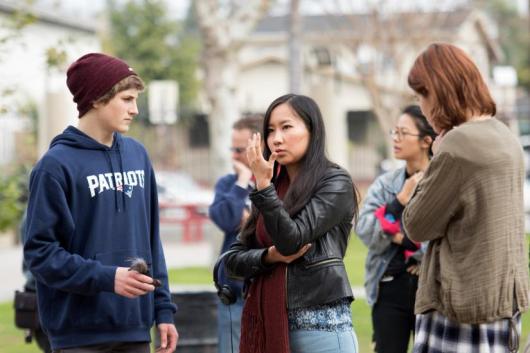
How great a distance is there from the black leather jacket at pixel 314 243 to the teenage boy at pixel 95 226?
0.47 m

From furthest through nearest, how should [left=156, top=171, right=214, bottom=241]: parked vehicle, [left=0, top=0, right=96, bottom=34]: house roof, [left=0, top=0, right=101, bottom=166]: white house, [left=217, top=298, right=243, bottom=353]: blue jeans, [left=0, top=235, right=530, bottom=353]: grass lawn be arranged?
1. [left=0, top=0, right=96, bottom=34]: house roof
2. [left=156, top=171, right=214, bottom=241]: parked vehicle
3. [left=0, top=0, right=101, bottom=166]: white house
4. [left=0, top=235, right=530, bottom=353]: grass lawn
5. [left=217, top=298, right=243, bottom=353]: blue jeans

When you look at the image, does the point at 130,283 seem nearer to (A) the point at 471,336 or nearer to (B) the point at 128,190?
(B) the point at 128,190

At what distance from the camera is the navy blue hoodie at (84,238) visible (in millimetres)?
4418

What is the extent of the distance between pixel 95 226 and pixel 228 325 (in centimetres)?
241

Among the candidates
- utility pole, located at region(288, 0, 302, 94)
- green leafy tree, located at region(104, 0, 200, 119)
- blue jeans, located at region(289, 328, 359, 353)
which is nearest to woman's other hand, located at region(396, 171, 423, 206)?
blue jeans, located at region(289, 328, 359, 353)

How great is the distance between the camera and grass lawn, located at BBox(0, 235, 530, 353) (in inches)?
395

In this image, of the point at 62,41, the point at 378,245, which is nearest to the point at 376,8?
the point at 62,41

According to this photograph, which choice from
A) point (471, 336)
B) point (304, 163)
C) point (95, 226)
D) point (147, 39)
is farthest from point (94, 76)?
point (147, 39)

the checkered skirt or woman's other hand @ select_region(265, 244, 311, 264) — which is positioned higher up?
woman's other hand @ select_region(265, 244, 311, 264)

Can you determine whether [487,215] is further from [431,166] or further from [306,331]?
[306,331]

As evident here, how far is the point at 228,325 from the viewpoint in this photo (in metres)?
6.77

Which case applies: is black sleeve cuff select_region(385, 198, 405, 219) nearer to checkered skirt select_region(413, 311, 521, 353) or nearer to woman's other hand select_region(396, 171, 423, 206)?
woman's other hand select_region(396, 171, 423, 206)

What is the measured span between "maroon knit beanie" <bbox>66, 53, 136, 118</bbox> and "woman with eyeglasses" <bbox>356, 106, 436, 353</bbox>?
2240 mm

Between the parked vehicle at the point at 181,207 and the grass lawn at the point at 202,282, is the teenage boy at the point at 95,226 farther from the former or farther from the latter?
the parked vehicle at the point at 181,207
